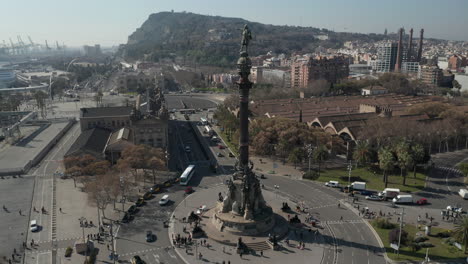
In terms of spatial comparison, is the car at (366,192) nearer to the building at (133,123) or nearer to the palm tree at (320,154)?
the palm tree at (320,154)

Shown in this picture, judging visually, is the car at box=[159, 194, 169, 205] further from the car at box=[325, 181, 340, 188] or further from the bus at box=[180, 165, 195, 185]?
the car at box=[325, 181, 340, 188]

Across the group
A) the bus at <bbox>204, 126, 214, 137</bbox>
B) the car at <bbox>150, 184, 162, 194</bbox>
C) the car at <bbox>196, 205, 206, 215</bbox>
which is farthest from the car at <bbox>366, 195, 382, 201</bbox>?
the bus at <bbox>204, 126, 214, 137</bbox>

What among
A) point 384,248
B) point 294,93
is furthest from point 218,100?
point 384,248

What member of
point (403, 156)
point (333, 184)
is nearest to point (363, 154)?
point (403, 156)

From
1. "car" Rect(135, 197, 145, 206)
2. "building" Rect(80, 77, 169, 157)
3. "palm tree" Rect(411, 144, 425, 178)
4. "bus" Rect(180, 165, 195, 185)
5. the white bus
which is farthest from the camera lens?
the white bus

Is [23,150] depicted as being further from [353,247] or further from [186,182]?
[353,247]

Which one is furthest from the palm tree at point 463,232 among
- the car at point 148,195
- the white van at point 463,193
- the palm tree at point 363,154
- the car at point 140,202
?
the car at point 148,195
